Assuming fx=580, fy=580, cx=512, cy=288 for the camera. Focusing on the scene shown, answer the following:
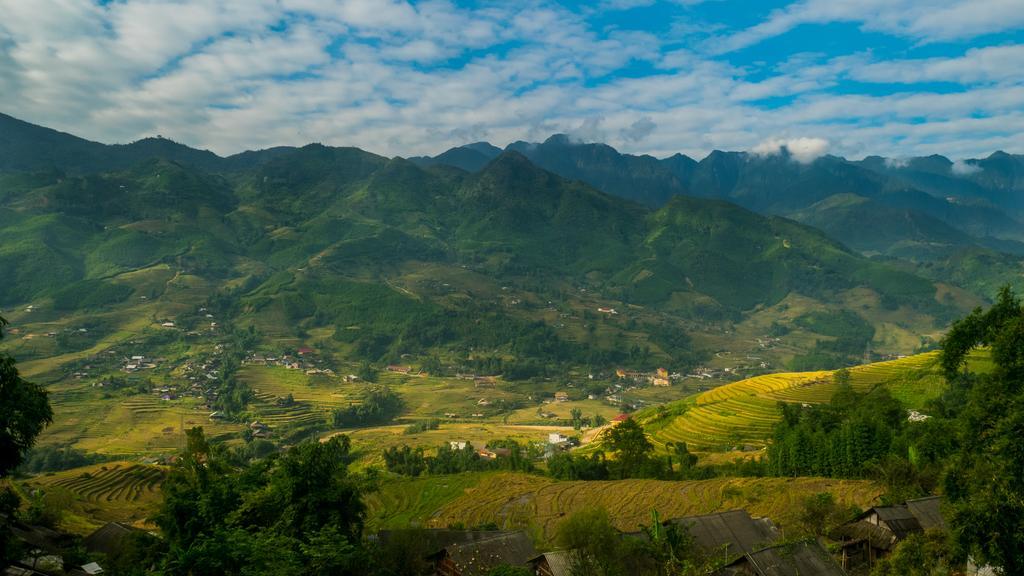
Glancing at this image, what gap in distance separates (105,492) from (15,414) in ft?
136

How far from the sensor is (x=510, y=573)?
20.1 metres

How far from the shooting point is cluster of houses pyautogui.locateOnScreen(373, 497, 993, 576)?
24.2 m

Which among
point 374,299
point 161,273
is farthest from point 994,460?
point 161,273

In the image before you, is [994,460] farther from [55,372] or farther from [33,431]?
[55,372]

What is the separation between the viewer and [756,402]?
77.7m

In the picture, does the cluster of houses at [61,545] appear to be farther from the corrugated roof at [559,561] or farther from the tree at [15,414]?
the corrugated roof at [559,561]

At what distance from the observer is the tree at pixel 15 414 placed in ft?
55.4

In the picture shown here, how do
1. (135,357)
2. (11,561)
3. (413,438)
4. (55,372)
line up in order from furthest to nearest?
1. (135,357)
2. (55,372)
3. (413,438)
4. (11,561)

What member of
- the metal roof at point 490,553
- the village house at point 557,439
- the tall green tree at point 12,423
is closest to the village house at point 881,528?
the metal roof at point 490,553

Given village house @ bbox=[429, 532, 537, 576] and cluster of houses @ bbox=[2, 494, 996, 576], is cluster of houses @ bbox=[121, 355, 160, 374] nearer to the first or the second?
cluster of houses @ bbox=[2, 494, 996, 576]

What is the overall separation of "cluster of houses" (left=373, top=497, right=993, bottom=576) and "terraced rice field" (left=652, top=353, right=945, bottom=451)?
1519 inches

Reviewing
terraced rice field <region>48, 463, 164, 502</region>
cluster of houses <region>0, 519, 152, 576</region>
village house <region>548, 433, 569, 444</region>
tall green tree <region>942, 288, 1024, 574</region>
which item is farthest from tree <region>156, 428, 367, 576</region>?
village house <region>548, 433, 569, 444</region>

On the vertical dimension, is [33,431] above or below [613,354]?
above

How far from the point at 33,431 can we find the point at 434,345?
159 meters
